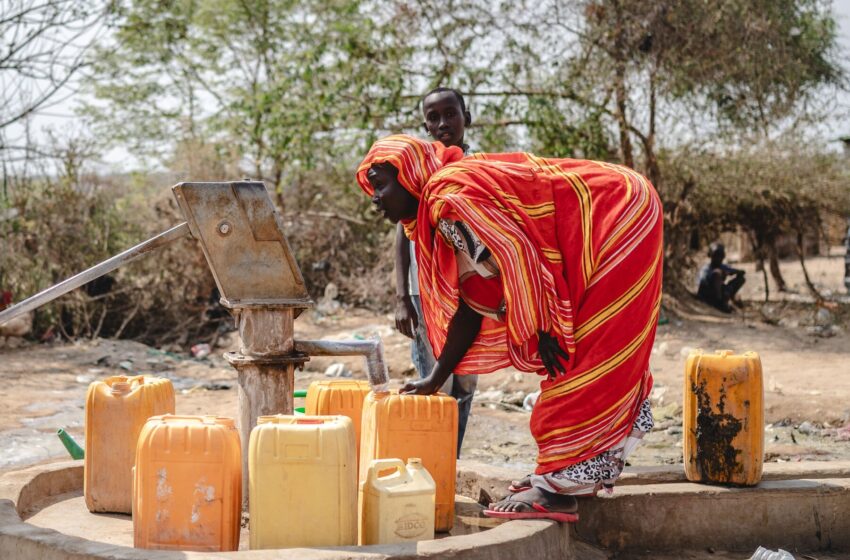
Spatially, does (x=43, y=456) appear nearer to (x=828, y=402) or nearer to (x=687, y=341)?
(x=828, y=402)

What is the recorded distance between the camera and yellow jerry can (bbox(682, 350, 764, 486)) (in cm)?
333

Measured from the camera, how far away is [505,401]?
24.1ft

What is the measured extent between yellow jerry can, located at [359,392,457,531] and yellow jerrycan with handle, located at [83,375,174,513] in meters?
0.74

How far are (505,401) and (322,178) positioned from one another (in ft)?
21.8

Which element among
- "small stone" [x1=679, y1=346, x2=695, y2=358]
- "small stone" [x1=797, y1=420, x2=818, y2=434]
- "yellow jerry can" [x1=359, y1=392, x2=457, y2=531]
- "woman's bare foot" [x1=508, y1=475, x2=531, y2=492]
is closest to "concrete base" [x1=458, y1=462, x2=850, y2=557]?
"woman's bare foot" [x1=508, y1=475, x2=531, y2=492]

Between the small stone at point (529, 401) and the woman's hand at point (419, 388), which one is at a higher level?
the woman's hand at point (419, 388)

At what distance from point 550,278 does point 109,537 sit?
4.99 feet

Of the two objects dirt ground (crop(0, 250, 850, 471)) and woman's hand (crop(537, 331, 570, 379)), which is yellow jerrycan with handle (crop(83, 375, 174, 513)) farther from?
dirt ground (crop(0, 250, 850, 471))

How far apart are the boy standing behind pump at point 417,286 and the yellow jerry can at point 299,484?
4.28 feet

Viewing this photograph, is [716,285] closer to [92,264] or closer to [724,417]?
[92,264]

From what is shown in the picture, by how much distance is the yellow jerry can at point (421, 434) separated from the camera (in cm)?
295

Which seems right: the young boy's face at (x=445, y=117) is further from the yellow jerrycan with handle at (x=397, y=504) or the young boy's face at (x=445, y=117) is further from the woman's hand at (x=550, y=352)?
the yellow jerrycan with handle at (x=397, y=504)

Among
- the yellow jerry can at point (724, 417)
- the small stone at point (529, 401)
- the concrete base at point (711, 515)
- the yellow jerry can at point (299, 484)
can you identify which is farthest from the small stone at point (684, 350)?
the yellow jerry can at point (299, 484)

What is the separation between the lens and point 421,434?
297 centimetres
